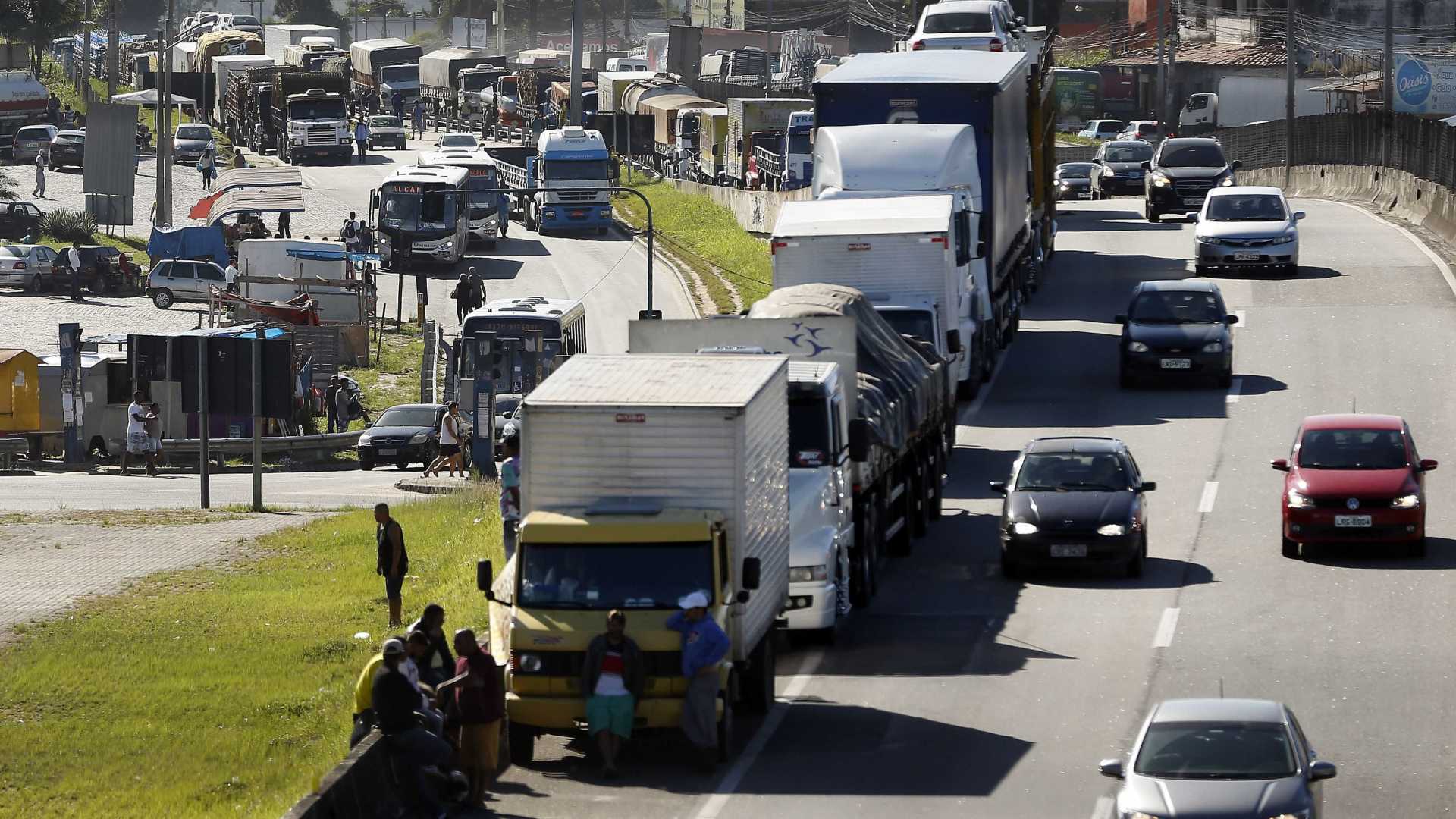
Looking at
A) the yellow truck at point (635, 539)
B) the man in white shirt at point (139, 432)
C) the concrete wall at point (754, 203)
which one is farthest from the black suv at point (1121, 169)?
the yellow truck at point (635, 539)

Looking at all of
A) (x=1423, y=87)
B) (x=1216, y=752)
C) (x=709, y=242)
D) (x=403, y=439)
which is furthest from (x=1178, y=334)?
(x=1423, y=87)

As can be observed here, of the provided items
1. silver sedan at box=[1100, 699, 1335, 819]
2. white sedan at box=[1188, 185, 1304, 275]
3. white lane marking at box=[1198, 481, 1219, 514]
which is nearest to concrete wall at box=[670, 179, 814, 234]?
white sedan at box=[1188, 185, 1304, 275]

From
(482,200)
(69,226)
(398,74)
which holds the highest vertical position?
(398,74)

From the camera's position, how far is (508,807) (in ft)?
50.6

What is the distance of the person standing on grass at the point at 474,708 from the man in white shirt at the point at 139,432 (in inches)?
991

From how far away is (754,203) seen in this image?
2721 inches

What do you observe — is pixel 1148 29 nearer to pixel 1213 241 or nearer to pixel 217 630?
pixel 1213 241

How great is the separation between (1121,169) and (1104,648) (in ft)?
149

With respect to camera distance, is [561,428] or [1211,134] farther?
[1211,134]

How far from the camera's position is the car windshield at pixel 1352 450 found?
23969 millimetres

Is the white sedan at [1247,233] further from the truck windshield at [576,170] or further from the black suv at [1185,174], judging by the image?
the truck windshield at [576,170]

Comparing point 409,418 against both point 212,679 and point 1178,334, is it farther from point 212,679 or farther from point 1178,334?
point 212,679

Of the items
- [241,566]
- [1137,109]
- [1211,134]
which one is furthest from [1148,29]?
[241,566]

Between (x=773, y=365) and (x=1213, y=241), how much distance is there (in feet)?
87.9
